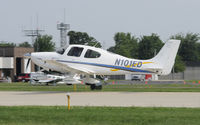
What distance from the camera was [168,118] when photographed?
13.1m

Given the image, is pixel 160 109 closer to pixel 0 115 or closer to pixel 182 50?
pixel 0 115

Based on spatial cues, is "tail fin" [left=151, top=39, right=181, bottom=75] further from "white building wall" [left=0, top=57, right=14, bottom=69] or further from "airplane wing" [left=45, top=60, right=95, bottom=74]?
"white building wall" [left=0, top=57, right=14, bottom=69]

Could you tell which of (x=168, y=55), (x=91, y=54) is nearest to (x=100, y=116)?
(x=168, y=55)

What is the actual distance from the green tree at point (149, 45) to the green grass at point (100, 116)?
82.8 m

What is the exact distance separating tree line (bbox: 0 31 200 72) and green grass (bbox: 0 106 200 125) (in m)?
66.9

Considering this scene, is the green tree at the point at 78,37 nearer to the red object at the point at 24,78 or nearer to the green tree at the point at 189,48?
the green tree at the point at 189,48

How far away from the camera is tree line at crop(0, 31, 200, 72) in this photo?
97.8 metres

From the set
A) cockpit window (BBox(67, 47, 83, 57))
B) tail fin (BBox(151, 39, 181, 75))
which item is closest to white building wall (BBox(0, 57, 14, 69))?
cockpit window (BBox(67, 47, 83, 57))

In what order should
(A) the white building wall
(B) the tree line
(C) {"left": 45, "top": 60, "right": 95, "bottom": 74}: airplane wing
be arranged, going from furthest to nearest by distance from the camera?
(B) the tree line
(A) the white building wall
(C) {"left": 45, "top": 60, "right": 95, "bottom": 74}: airplane wing

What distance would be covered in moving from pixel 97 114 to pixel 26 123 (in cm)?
276

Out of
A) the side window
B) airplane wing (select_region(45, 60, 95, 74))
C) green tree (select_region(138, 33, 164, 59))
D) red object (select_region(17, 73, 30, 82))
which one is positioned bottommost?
red object (select_region(17, 73, 30, 82))

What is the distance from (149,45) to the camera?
99.0 m

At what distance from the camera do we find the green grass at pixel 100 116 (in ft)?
41.5

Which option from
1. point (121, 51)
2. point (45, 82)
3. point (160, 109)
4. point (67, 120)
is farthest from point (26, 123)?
point (121, 51)
